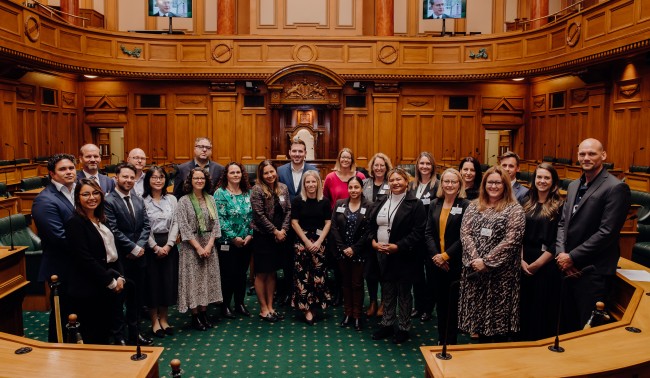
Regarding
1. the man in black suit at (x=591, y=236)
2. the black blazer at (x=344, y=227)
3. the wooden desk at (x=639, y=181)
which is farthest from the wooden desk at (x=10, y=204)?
the wooden desk at (x=639, y=181)

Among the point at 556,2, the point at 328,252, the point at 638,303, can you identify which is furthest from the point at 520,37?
the point at 638,303

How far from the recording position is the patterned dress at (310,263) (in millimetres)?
4574

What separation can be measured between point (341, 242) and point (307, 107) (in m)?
7.81

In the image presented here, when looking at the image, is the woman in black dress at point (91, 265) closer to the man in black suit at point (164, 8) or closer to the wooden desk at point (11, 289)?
the wooden desk at point (11, 289)

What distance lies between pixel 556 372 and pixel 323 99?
32.6 ft

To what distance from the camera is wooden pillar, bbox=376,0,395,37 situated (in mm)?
12328

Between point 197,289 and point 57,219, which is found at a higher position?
point 57,219

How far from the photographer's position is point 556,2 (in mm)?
13688

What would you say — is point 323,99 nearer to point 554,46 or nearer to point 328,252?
point 554,46

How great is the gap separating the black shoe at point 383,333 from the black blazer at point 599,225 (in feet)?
5.14

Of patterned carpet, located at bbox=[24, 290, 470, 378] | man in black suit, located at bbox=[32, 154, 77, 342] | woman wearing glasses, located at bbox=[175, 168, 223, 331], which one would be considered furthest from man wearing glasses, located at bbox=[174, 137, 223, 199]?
man in black suit, located at bbox=[32, 154, 77, 342]

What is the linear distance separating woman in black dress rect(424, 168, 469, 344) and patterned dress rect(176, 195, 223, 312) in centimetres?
187

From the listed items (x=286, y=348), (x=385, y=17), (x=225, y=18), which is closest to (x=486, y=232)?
(x=286, y=348)

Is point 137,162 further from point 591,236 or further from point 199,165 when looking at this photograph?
point 591,236
